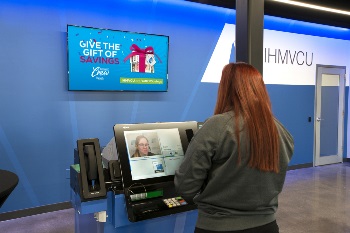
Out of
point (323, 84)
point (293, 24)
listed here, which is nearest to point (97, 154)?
point (293, 24)

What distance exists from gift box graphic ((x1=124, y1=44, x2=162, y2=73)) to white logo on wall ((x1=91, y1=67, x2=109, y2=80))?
1.08 feet

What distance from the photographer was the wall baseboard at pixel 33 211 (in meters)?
3.83

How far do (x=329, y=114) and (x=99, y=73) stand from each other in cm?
524

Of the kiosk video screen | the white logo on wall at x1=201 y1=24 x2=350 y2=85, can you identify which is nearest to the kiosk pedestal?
the kiosk video screen

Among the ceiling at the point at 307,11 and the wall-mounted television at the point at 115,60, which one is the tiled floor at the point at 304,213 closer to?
the wall-mounted television at the point at 115,60

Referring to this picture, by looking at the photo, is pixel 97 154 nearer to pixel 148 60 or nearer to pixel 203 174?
pixel 203 174

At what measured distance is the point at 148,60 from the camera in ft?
15.1

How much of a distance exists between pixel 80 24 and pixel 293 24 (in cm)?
428

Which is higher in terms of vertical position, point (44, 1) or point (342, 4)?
point (342, 4)

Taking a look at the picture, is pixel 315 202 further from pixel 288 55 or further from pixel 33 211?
pixel 33 211

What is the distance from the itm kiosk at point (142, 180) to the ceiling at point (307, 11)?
11.7 feet

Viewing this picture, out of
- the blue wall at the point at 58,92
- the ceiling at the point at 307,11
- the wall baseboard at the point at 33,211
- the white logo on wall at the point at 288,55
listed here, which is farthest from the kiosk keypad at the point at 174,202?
the ceiling at the point at 307,11

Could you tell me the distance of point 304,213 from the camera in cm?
415

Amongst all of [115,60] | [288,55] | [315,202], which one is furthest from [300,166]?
[115,60]
